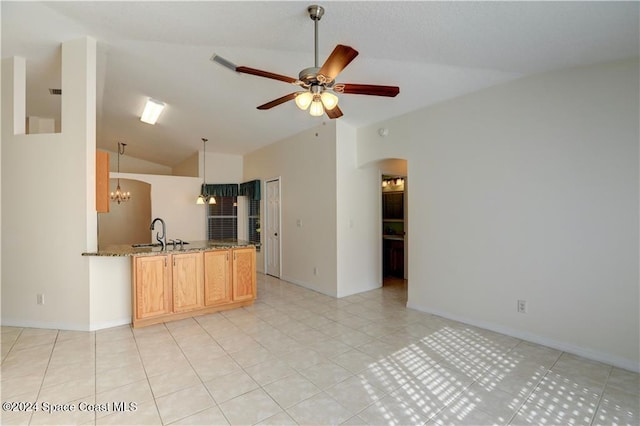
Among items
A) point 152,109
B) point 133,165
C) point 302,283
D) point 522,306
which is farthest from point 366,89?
point 133,165

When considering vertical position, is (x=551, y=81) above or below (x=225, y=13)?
below

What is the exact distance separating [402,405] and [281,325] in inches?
72.5

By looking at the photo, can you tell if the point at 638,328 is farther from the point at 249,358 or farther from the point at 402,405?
the point at 249,358

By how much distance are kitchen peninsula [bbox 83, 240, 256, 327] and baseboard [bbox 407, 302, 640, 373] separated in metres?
2.73

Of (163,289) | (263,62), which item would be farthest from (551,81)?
(163,289)

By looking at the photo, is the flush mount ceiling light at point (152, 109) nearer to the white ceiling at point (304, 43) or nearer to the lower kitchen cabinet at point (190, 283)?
the white ceiling at point (304, 43)

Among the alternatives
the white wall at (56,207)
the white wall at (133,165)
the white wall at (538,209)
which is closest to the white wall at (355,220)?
the white wall at (538,209)

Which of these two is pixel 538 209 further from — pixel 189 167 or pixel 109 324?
pixel 189 167

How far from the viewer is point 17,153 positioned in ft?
11.5

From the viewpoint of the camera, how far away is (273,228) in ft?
21.2

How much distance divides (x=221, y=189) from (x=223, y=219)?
78 centimetres

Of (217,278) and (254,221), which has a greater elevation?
(254,221)

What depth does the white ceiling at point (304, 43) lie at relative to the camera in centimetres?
223

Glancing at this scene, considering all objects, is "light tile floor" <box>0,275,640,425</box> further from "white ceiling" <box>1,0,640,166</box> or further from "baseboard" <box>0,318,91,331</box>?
"white ceiling" <box>1,0,640,166</box>
